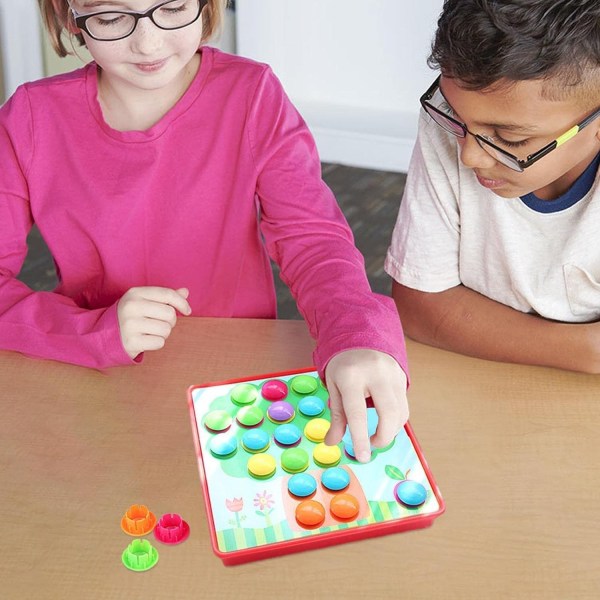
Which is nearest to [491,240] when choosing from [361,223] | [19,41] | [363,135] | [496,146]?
[496,146]

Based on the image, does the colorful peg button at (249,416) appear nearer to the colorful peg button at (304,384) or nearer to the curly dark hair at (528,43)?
the colorful peg button at (304,384)

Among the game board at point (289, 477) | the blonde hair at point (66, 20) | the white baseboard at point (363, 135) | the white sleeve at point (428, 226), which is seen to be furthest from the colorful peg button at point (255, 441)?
the white baseboard at point (363, 135)

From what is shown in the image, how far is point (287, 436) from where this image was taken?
0.80 m

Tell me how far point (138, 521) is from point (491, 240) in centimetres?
59

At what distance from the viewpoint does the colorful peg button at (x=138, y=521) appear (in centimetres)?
73

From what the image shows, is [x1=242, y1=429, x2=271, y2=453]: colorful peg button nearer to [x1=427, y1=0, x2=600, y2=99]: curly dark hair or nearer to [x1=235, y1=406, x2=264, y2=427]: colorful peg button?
[x1=235, y1=406, x2=264, y2=427]: colorful peg button

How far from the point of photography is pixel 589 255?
1.03 m

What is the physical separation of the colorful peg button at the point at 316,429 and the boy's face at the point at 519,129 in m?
0.32

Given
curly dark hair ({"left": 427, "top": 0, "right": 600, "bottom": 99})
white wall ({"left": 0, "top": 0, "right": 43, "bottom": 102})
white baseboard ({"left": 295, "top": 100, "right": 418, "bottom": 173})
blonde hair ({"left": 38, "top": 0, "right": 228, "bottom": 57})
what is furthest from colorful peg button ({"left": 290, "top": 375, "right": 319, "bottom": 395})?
white wall ({"left": 0, "top": 0, "right": 43, "bottom": 102})

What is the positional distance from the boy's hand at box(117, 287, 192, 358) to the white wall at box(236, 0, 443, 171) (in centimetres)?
210

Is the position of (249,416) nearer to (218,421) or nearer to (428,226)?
(218,421)

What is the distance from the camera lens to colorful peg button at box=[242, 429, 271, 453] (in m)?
0.79

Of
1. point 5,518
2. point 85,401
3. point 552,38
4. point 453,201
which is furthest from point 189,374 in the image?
point 552,38

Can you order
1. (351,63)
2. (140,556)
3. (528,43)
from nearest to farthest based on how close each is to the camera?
(140,556) → (528,43) → (351,63)
